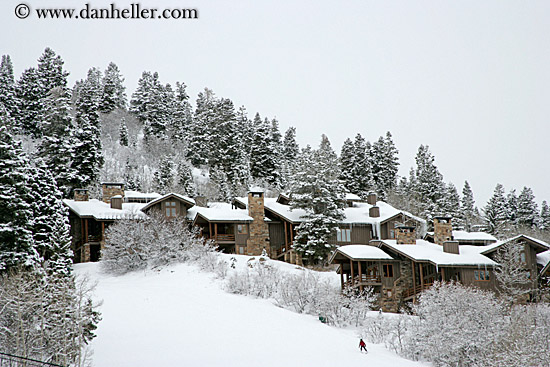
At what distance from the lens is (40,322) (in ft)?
67.7

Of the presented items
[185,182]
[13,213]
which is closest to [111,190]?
[185,182]

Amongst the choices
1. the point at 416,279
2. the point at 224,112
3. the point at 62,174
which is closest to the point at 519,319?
the point at 416,279

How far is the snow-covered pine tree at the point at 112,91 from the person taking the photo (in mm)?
86562

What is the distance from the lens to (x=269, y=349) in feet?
85.0

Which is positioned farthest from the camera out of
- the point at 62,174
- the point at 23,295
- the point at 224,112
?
the point at 224,112

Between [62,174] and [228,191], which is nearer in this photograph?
[62,174]

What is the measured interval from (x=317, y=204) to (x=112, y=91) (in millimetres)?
54721

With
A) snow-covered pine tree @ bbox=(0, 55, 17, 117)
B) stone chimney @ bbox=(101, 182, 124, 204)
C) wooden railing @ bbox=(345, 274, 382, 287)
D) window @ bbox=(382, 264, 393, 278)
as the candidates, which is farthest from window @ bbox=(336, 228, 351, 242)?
snow-covered pine tree @ bbox=(0, 55, 17, 117)

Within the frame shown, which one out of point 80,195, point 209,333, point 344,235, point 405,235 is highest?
point 80,195

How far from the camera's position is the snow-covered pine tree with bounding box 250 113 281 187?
78875 millimetres

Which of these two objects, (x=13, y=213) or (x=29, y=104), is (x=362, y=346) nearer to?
(x=13, y=213)

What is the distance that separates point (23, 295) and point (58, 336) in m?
2.18

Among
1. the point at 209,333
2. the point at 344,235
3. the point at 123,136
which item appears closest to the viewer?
the point at 209,333

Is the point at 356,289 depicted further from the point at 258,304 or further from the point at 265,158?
the point at 265,158
